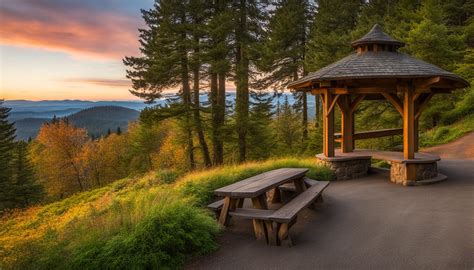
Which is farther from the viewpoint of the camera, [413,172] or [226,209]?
[413,172]

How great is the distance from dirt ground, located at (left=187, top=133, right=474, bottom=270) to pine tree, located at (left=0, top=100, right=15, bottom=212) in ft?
87.4

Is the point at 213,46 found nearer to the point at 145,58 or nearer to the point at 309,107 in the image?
the point at 145,58

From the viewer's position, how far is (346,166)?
965 cm

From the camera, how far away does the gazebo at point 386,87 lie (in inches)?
328

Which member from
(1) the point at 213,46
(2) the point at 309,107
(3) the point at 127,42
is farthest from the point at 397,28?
(3) the point at 127,42

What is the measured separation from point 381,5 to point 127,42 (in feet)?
62.9

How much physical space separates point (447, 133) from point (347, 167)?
1068cm

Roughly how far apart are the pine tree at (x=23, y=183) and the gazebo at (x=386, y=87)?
89.2ft

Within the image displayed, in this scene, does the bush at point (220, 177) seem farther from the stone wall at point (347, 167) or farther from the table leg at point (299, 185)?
the table leg at point (299, 185)

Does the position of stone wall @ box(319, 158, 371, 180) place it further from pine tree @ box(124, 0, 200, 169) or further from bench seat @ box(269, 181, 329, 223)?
pine tree @ box(124, 0, 200, 169)

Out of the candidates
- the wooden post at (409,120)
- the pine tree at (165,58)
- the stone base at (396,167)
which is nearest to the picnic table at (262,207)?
the stone base at (396,167)

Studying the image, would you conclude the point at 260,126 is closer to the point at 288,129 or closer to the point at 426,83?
the point at 288,129

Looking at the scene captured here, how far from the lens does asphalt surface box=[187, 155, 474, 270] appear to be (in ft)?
13.3

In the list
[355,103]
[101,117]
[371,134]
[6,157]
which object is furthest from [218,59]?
[101,117]
